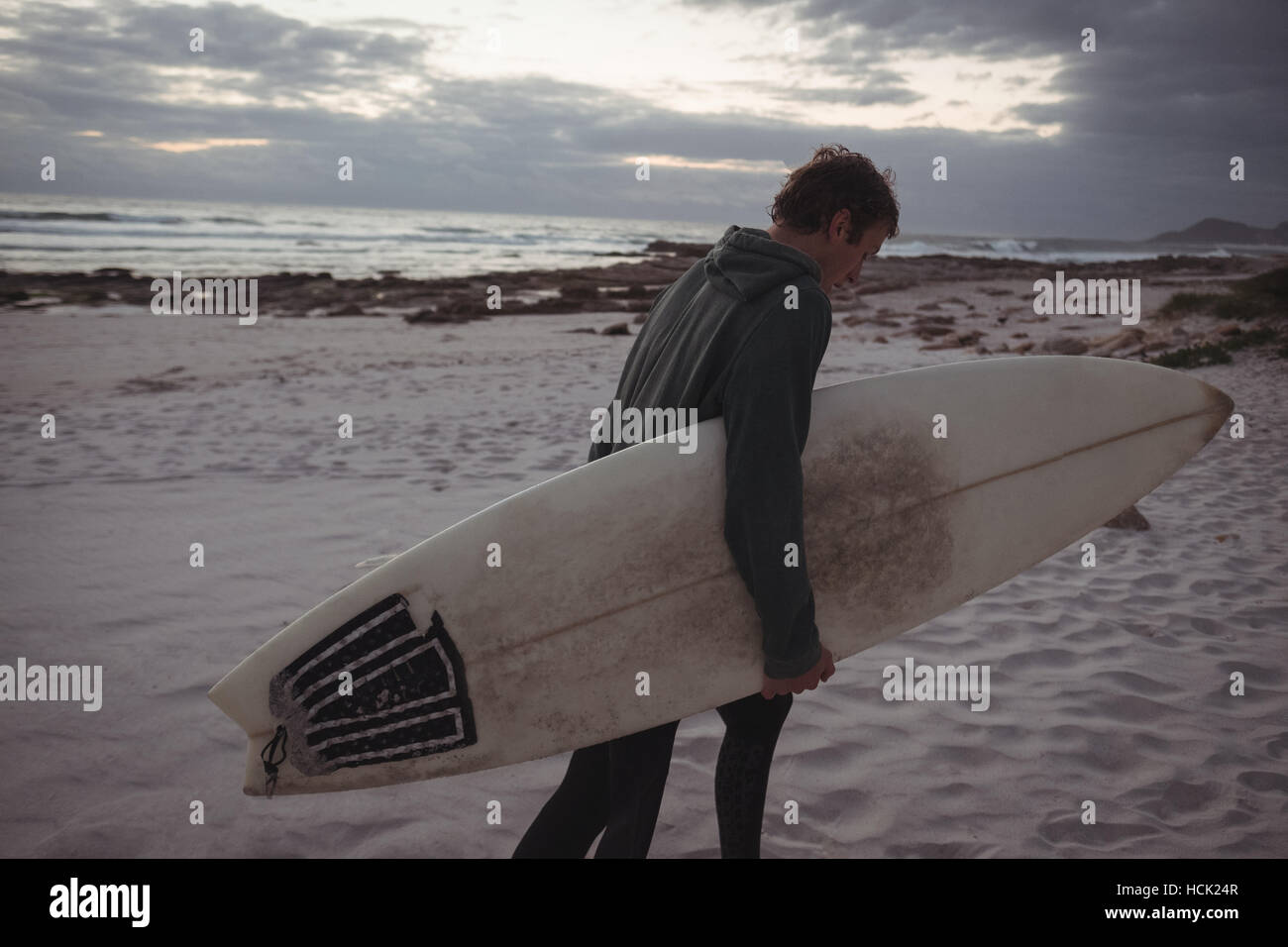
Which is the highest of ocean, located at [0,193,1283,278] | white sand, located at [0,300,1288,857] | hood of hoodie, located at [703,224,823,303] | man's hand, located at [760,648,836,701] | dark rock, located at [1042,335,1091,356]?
ocean, located at [0,193,1283,278]

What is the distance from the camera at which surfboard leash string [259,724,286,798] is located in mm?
2018

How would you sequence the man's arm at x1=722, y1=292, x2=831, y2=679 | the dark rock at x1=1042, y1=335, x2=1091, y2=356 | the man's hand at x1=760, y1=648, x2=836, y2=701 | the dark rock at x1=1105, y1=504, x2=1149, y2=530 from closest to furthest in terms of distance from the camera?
1. the man's arm at x1=722, y1=292, x2=831, y2=679
2. the man's hand at x1=760, y1=648, x2=836, y2=701
3. the dark rock at x1=1105, y1=504, x2=1149, y2=530
4. the dark rock at x1=1042, y1=335, x2=1091, y2=356

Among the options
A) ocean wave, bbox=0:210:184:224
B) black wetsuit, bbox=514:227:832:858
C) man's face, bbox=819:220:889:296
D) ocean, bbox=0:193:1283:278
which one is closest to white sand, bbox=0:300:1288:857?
black wetsuit, bbox=514:227:832:858

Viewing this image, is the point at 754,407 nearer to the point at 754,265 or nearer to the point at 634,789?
the point at 754,265

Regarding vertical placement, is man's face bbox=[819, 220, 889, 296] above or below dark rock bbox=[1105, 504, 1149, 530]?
above

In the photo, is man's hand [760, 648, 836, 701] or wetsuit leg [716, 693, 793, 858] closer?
man's hand [760, 648, 836, 701]

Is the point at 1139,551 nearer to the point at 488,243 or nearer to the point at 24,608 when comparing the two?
the point at 24,608

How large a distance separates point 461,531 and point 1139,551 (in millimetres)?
3711

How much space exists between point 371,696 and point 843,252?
1504 mm

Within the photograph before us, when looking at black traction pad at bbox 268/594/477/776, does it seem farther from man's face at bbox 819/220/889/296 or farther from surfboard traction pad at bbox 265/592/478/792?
man's face at bbox 819/220/889/296

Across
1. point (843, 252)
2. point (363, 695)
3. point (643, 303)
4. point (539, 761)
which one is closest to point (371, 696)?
point (363, 695)

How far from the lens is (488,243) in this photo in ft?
138

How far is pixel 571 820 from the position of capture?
70.2 inches

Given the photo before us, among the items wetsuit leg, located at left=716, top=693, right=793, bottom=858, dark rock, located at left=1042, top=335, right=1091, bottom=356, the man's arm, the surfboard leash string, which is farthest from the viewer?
dark rock, located at left=1042, top=335, right=1091, bottom=356
